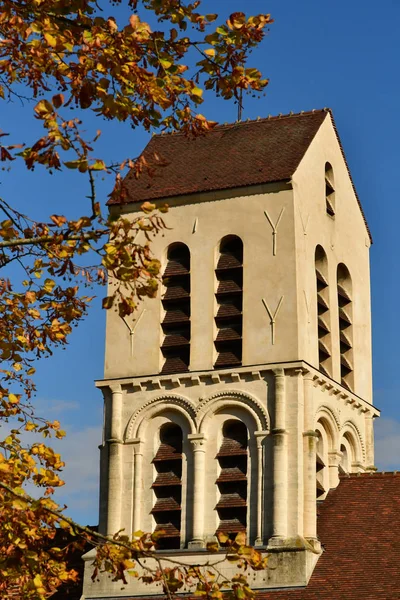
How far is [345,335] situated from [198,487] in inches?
279

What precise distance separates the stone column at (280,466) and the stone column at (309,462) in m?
0.55

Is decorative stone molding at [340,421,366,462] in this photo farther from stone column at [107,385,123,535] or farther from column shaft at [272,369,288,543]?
stone column at [107,385,123,535]

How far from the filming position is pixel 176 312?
38406 millimetres

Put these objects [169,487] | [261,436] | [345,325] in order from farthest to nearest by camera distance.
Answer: [345,325]
[169,487]
[261,436]

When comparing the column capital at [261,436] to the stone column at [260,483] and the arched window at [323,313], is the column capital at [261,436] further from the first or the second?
the arched window at [323,313]

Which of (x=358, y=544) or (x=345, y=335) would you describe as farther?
(x=345, y=335)

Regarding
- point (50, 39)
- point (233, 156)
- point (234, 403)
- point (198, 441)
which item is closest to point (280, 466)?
point (234, 403)

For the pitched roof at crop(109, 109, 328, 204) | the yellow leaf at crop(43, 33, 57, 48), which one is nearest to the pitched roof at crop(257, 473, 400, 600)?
the pitched roof at crop(109, 109, 328, 204)

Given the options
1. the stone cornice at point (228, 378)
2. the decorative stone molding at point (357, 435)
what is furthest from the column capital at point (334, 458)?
the stone cornice at point (228, 378)

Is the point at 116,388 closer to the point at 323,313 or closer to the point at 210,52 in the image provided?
the point at 323,313

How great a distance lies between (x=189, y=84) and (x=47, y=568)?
251 inches

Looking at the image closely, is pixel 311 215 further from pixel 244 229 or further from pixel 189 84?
pixel 189 84

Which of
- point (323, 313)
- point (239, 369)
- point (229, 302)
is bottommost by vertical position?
point (239, 369)

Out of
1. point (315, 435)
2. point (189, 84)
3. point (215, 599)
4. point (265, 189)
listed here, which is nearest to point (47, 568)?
point (215, 599)
